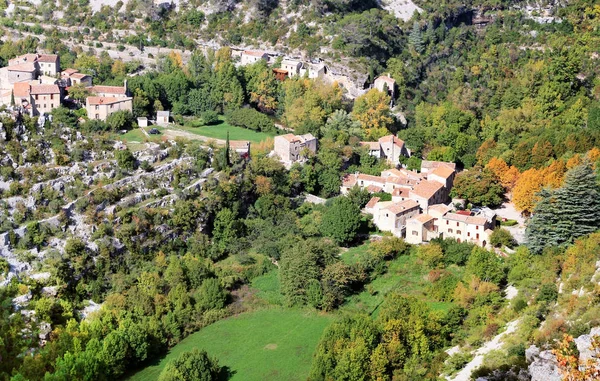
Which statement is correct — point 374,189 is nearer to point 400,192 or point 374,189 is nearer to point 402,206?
point 400,192

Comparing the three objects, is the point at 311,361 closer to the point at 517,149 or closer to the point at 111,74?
the point at 517,149

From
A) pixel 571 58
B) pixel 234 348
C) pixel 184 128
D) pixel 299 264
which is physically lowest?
pixel 234 348

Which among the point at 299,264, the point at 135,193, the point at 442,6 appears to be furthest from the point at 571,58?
the point at 135,193

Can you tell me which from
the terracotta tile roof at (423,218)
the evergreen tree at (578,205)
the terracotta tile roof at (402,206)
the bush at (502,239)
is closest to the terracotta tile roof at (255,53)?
the terracotta tile roof at (402,206)

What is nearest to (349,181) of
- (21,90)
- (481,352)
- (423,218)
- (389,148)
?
(389,148)

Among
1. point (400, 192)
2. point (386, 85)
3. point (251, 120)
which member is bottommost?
point (400, 192)

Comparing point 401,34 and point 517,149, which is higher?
point 401,34

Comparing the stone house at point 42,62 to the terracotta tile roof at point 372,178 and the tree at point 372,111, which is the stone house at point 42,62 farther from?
the terracotta tile roof at point 372,178
